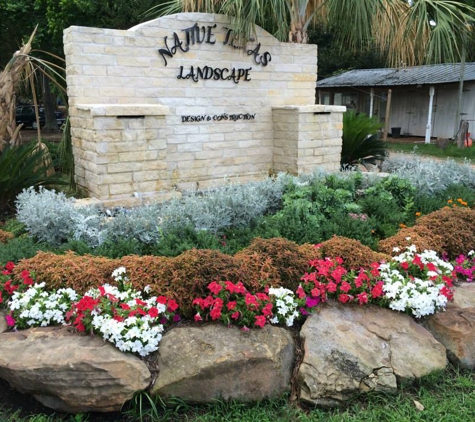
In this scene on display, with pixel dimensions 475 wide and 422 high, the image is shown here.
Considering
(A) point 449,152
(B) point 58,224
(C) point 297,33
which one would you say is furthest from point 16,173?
(A) point 449,152

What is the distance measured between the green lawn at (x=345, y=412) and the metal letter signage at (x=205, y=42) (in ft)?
16.0

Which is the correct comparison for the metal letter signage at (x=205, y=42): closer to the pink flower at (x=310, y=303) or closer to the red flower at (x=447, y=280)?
the pink flower at (x=310, y=303)

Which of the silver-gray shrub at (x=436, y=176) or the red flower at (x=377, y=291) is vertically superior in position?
the silver-gray shrub at (x=436, y=176)

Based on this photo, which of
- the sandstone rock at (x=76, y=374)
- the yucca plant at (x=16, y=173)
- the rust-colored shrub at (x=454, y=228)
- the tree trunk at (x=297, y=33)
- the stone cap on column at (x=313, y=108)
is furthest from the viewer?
the tree trunk at (x=297, y=33)

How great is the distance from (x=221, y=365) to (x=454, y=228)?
265cm

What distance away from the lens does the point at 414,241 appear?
3.98 m

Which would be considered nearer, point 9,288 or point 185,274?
point 185,274

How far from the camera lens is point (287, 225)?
14.3ft

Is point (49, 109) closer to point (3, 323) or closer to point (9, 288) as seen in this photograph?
point (9, 288)

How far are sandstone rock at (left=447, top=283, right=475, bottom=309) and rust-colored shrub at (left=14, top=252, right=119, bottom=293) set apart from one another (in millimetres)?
2460

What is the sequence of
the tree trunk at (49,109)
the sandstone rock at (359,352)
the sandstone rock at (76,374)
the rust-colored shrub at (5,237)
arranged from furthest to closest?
1. the tree trunk at (49,109)
2. the rust-colored shrub at (5,237)
3. the sandstone rock at (359,352)
4. the sandstone rock at (76,374)

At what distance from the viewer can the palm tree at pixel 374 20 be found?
674cm

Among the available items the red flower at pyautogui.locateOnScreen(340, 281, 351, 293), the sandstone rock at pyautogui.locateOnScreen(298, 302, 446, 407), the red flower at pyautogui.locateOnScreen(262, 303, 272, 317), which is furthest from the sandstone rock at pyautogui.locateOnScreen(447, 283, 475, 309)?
the red flower at pyautogui.locateOnScreen(262, 303, 272, 317)

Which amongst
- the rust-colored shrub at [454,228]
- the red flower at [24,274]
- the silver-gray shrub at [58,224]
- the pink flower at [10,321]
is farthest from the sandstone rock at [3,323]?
the rust-colored shrub at [454,228]
